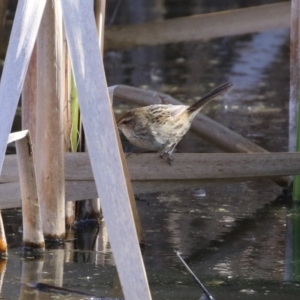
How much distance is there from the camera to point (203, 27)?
6.02 m

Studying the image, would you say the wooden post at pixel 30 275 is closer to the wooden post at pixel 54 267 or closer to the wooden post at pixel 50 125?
the wooden post at pixel 54 267

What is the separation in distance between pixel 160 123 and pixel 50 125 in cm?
126

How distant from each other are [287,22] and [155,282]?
251 centimetres

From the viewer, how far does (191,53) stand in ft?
32.2

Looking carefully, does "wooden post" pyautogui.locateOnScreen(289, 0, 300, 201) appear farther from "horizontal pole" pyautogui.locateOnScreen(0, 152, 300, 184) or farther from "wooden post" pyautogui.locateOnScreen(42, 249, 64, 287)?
"wooden post" pyautogui.locateOnScreen(42, 249, 64, 287)

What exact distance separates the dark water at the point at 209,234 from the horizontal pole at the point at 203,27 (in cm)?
87

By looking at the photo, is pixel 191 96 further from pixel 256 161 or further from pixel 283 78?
pixel 256 161

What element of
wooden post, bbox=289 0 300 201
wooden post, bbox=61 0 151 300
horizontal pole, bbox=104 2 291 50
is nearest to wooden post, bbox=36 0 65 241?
wooden post, bbox=61 0 151 300

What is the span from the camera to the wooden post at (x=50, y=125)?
423cm

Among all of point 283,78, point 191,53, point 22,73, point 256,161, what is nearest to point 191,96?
point 283,78

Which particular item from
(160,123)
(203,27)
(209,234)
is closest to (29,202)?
(209,234)

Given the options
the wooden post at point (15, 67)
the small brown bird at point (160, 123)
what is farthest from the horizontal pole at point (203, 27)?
the wooden post at point (15, 67)

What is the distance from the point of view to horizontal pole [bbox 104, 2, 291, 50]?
5.88 meters

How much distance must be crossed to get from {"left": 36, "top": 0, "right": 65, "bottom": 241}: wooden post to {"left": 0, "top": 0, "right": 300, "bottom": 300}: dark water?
21 centimetres
